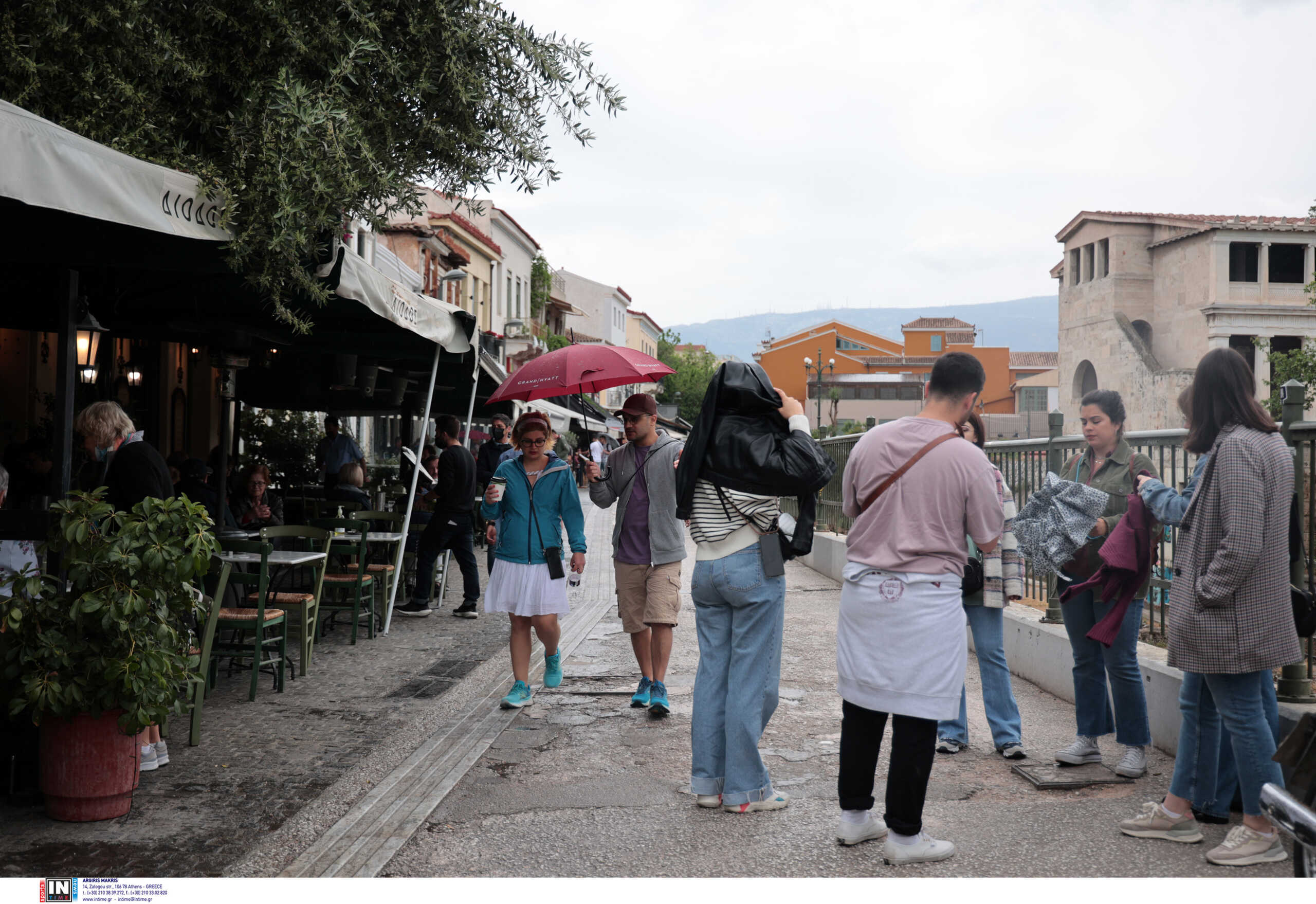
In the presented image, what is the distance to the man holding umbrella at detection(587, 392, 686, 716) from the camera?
20.2 feet

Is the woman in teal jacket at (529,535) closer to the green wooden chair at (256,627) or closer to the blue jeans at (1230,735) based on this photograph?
the green wooden chair at (256,627)

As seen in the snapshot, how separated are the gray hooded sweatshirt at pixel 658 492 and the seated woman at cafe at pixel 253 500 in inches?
208

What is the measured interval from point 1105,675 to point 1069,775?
1.91ft

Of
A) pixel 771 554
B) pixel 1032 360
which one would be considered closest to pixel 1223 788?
pixel 771 554

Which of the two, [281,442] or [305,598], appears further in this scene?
[281,442]

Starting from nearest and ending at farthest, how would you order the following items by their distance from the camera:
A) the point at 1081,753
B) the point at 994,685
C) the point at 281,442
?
the point at 1081,753, the point at 994,685, the point at 281,442

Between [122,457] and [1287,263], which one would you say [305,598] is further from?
[1287,263]

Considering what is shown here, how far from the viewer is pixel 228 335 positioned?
9.51m

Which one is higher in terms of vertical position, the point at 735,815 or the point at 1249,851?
the point at 1249,851

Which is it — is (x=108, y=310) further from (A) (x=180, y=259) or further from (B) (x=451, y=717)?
(B) (x=451, y=717)

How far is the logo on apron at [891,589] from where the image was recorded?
12.5 ft

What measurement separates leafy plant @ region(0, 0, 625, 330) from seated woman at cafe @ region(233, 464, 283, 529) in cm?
423

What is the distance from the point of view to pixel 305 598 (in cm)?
729

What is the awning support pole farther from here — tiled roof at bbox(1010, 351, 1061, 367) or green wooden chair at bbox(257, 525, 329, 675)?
tiled roof at bbox(1010, 351, 1061, 367)
